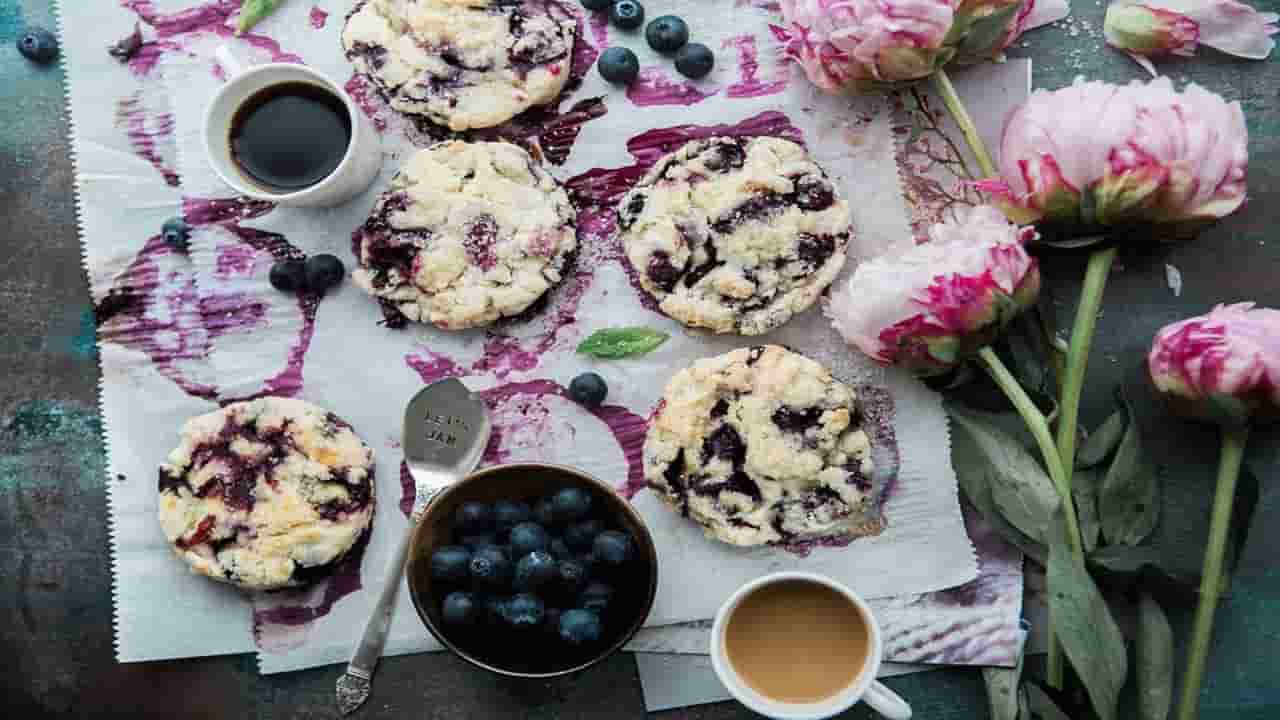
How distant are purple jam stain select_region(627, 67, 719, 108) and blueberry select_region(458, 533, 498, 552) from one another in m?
0.84

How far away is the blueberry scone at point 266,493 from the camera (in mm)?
1913

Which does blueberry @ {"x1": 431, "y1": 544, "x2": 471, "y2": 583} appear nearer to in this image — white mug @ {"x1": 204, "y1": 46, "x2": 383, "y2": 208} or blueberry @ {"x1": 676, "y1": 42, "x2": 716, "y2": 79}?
white mug @ {"x1": 204, "y1": 46, "x2": 383, "y2": 208}

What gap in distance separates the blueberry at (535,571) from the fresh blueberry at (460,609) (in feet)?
0.28

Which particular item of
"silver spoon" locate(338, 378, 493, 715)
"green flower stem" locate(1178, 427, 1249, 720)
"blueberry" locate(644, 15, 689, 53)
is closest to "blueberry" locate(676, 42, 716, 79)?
"blueberry" locate(644, 15, 689, 53)

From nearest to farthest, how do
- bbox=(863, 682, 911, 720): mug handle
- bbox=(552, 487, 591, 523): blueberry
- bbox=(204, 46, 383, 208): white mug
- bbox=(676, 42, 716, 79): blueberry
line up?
bbox=(863, 682, 911, 720): mug handle < bbox=(552, 487, 591, 523): blueberry < bbox=(204, 46, 383, 208): white mug < bbox=(676, 42, 716, 79): blueberry

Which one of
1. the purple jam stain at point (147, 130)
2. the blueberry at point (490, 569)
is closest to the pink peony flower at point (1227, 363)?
the blueberry at point (490, 569)

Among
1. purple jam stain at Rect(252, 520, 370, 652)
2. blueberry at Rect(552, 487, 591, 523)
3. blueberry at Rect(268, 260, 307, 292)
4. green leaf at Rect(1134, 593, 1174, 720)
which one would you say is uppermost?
blueberry at Rect(268, 260, 307, 292)

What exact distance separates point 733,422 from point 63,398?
1234mm

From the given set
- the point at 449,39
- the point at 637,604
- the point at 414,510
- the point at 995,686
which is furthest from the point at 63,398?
the point at 995,686

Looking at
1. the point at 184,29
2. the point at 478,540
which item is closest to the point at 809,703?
the point at 478,540

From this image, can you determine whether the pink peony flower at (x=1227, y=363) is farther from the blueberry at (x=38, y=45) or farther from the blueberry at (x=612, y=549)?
the blueberry at (x=38, y=45)

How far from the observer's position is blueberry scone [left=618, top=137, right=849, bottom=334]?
1962mm

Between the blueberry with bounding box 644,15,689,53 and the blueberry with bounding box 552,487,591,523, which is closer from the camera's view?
the blueberry with bounding box 552,487,591,523

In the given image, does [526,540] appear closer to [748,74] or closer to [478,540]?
[478,540]
